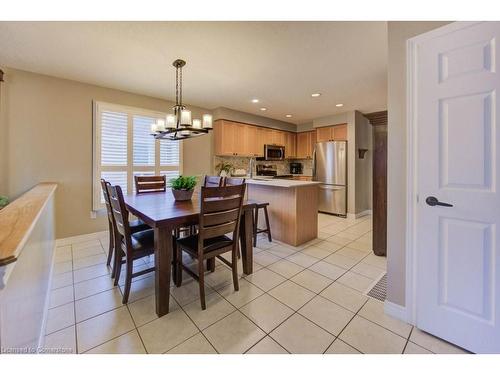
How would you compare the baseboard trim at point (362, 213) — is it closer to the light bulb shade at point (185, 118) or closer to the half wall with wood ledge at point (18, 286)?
the light bulb shade at point (185, 118)

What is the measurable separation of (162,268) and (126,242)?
419mm

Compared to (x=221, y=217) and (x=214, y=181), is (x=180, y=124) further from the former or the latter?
(x=221, y=217)

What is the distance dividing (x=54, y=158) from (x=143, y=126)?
1.39 metres

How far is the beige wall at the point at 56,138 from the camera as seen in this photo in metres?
2.92

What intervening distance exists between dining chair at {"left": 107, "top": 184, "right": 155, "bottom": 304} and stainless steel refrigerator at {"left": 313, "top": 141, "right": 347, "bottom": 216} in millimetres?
4257

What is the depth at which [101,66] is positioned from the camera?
110 inches

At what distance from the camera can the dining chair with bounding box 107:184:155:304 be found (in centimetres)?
182

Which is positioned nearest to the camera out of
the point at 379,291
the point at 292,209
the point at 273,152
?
the point at 379,291

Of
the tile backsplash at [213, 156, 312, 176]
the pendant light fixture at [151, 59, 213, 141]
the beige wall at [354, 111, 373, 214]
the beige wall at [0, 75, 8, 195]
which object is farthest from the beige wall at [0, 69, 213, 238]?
the beige wall at [354, 111, 373, 214]

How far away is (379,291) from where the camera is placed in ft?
6.68

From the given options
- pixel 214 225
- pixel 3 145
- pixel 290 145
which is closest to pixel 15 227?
pixel 214 225

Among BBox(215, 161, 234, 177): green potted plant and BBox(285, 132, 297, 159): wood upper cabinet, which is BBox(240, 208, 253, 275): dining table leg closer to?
BBox(215, 161, 234, 177): green potted plant
